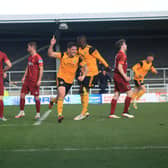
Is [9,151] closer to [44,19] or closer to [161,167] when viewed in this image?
[161,167]

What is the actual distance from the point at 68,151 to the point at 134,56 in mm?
23520

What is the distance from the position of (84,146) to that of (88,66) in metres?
3.67

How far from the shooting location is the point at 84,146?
4.53 m

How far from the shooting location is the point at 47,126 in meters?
6.53

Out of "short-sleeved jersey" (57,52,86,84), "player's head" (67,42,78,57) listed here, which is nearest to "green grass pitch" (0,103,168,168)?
"short-sleeved jersey" (57,52,86,84)

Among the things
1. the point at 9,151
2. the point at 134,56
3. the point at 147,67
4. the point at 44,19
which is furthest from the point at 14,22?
the point at 9,151

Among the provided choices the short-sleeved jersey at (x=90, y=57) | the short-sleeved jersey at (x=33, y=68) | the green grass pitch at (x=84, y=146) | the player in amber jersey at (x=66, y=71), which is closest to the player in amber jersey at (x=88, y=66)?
the short-sleeved jersey at (x=90, y=57)

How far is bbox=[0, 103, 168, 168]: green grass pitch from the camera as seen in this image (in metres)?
3.70

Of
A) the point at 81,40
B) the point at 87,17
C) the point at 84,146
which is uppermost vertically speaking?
the point at 87,17

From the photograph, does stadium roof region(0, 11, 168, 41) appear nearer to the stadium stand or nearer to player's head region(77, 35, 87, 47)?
the stadium stand

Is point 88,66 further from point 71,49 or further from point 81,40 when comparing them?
point 71,49

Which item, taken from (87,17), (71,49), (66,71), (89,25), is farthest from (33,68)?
(89,25)

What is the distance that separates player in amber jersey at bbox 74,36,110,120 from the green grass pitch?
1430 millimetres

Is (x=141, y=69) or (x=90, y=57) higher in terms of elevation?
(x=90, y=57)
